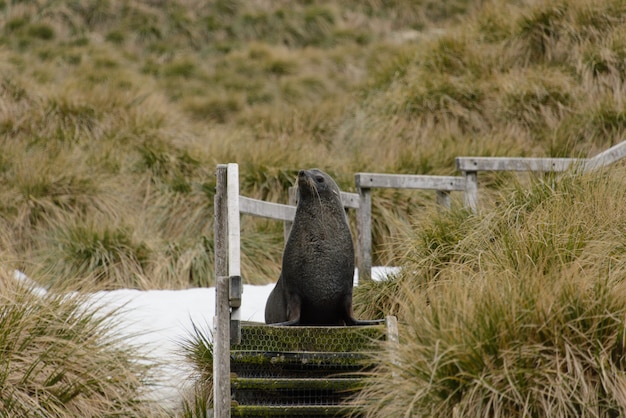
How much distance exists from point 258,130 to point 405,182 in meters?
5.02

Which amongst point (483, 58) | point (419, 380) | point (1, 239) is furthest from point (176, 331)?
point (483, 58)

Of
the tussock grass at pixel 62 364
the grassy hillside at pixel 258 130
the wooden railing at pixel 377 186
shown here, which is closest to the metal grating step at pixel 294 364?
the tussock grass at pixel 62 364

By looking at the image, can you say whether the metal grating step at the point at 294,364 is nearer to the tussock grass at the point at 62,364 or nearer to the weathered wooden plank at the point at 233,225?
the weathered wooden plank at the point at 233,225

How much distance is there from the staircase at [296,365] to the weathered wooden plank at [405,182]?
92.9 inches

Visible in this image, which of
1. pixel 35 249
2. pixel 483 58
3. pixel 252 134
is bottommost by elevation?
pixel 35 249

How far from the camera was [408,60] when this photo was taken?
40.1ft

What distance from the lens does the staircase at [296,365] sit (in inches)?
186

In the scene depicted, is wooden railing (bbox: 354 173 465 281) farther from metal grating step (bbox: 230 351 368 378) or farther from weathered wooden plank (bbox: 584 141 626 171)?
metal grating step (bbox: 230 351 368 378)

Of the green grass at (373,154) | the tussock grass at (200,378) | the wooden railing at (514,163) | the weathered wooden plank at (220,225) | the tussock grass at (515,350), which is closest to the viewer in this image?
the tussock grass at (515,350)

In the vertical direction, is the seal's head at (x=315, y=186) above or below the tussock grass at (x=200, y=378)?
above

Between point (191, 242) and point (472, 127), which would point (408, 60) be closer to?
point (472, 127)

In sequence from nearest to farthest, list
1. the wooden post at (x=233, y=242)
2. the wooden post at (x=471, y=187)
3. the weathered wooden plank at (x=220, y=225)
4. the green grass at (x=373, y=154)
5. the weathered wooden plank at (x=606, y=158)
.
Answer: the green grass at (x=373, y=154) → the wooden post at (x=233, y=242) → the weathered wooden plank at (x=220, y=225) → the weathered wooden plank at (x=606, y=158) → the wooden post at (x=471, y=187)

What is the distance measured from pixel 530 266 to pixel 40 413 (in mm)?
2640

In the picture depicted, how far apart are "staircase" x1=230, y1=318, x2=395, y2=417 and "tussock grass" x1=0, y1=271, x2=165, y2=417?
35.9 inches
